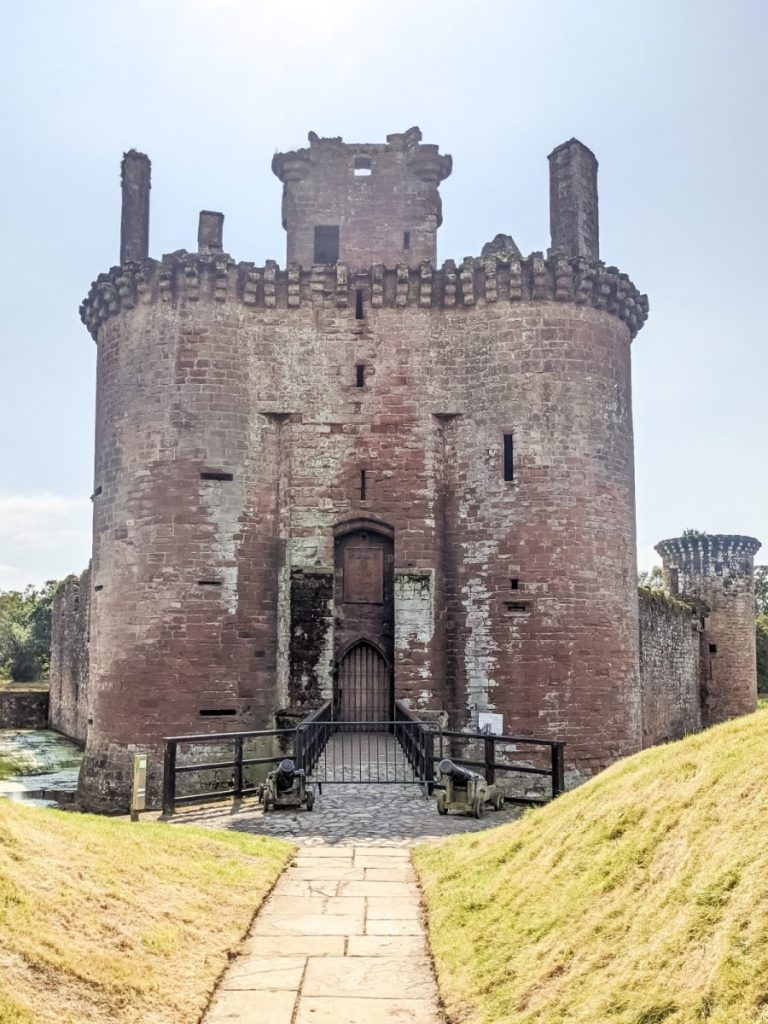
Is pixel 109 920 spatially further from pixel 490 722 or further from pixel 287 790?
pixel 490 722

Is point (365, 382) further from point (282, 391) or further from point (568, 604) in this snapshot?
point (568, 604)

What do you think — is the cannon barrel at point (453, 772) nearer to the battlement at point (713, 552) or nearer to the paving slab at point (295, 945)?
the paving slab at point (295, 945)

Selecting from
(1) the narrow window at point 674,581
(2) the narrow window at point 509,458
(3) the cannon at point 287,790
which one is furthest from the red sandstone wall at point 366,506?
(1) the narrow window at point 674,581

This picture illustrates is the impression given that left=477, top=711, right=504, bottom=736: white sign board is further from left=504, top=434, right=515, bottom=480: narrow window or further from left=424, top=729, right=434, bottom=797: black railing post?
left=424, top=729, right=434, bottom=797: black railing post

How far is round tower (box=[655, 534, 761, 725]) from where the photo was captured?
31.4 metres

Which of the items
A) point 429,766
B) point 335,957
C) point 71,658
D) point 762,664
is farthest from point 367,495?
point 762,664

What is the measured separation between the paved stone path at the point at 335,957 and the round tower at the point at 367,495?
1078cm

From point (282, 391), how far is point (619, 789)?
14.6 meters

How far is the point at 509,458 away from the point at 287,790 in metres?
10.1

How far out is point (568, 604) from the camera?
1934cm

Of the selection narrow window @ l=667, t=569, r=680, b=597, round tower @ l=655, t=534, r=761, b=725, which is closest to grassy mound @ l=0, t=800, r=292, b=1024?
round tower @ l=655, t=534, r=761, b=725

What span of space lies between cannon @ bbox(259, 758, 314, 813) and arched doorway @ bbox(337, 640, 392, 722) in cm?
807

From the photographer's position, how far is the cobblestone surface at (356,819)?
10.4 metres

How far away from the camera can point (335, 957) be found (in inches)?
248
